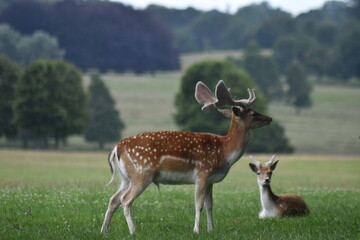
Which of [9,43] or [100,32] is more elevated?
[100,32]

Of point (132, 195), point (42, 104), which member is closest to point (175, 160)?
point (132, 195)

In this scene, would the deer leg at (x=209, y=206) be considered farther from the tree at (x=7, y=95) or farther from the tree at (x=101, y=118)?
the tree at (x=101, y=118)

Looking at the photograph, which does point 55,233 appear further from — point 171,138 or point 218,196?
point 218,196

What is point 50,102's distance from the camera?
74188 millimetres

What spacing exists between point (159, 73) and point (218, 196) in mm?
140423

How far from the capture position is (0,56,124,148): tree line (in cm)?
7238

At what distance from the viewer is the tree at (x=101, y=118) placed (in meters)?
82.6

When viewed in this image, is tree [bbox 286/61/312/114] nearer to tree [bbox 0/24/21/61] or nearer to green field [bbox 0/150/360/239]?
tree [bbox 0/24/21/61]

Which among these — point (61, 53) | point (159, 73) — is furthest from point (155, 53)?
point (61, 53)

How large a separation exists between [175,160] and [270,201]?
11.0ft

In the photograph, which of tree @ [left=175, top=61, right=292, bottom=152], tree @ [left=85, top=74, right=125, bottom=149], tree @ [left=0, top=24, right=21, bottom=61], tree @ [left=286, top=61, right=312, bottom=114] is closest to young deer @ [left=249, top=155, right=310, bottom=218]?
tree @ [left=175, top=61, right=292, bottom=152]

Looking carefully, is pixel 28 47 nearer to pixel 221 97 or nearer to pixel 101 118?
pixel 101 118

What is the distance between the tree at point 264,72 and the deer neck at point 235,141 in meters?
111

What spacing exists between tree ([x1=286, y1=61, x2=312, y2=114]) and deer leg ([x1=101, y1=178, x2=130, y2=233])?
109m
